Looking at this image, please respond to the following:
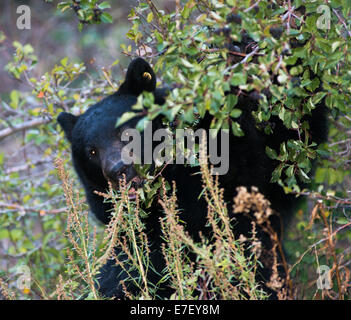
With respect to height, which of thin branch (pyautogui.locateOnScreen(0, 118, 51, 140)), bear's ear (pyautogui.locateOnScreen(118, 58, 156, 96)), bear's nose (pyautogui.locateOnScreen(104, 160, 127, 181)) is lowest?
bear's nose (pyautogui.locateOnScreen(104, 160, 127, 181))

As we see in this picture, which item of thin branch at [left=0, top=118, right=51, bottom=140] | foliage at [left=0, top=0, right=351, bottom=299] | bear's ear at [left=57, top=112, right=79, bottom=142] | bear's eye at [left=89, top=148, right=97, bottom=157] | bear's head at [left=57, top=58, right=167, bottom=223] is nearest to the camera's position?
foliage at [left=0, top=0, right=351, bottom=299]

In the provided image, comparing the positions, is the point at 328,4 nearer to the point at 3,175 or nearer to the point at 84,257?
the point at 84,257

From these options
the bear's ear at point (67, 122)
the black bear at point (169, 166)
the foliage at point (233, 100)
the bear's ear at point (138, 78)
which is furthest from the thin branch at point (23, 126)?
the bear's ear at point (138, 78)

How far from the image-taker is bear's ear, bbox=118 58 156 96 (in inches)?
162

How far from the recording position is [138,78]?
4250mm

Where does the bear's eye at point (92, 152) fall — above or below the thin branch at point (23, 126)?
below

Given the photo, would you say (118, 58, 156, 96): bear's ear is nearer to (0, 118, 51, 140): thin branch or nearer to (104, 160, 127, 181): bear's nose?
(104, 160, 127, 181): bear's nose

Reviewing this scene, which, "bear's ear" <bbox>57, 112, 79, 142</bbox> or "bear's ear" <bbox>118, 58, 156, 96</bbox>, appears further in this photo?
"bear's ear" <bbox>57, 112, 79, 142</bbox>

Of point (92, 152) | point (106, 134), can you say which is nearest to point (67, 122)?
point (92, 152)

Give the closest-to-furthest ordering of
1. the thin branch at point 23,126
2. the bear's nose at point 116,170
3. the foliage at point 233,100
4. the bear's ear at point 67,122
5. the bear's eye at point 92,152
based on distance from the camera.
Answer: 1. the foliage at point 233,100
2. the bear's nose at point 116,170
3. the bear's eye at point 92,152
4. the bear's ear at point 67,122
5. the thin branch at point 23,126

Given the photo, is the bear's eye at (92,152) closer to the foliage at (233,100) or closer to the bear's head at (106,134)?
the bear's head at (106,134)

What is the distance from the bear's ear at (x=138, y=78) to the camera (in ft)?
13.5

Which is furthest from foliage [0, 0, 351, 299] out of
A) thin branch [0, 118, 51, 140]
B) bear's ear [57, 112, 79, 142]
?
thin branch [0, 118, 51, 140]

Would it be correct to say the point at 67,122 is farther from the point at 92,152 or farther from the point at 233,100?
the point at 233,100
